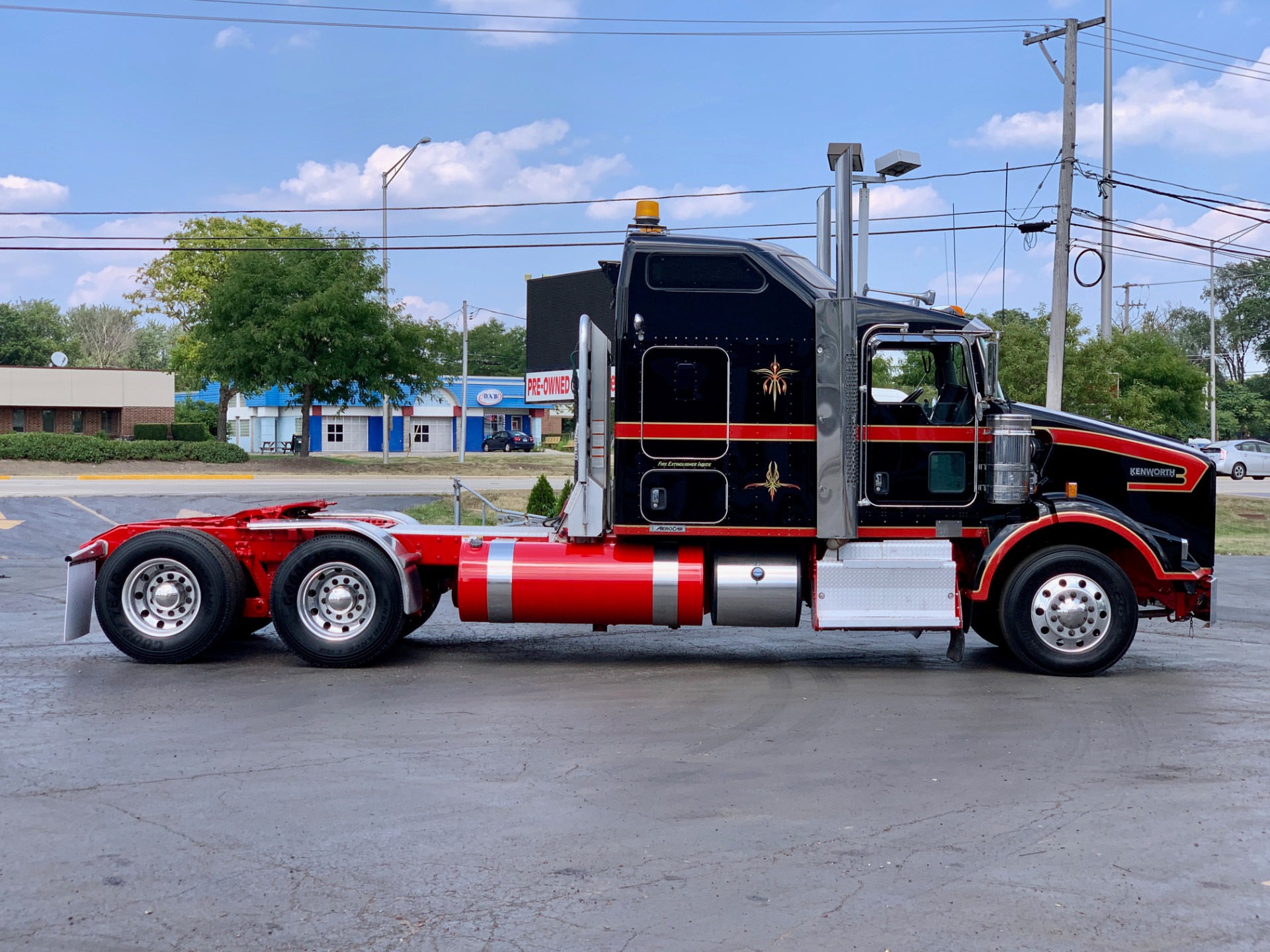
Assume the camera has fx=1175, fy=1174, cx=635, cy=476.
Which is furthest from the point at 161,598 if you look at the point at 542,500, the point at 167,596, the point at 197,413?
the point at 197,413

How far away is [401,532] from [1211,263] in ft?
154

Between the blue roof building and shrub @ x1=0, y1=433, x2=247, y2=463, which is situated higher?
the blue roof building

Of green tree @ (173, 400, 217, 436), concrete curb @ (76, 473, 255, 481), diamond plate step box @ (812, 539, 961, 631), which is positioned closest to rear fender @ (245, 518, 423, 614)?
diamond plate step box @ (812, 539, 961, 631)

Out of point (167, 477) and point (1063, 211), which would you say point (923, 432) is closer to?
point (1063, 211)

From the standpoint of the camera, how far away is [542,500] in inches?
733

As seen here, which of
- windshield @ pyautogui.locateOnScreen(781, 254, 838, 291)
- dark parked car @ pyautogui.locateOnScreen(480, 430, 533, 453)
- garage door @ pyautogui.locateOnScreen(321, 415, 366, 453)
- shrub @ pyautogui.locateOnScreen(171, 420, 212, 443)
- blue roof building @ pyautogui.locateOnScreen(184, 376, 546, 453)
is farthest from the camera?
garage door @ pyautogui.locateOnScreen(321, 415, 366, 453)

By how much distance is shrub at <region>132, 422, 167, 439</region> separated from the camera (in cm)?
5247

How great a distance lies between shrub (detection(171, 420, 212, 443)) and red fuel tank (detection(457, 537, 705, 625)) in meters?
48.7

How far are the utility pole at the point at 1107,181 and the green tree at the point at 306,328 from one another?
23586 millimetres

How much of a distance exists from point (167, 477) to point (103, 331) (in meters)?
83.3

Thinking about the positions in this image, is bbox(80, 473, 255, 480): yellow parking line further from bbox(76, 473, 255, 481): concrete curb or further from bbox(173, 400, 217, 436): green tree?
bbox(173, 400, 217, 436): green tree

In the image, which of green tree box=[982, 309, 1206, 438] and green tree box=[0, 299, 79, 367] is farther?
green tree box=[0, 299, 79, 367]

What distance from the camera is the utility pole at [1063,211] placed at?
21.3 metres

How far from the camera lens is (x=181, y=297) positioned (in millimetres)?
64750
